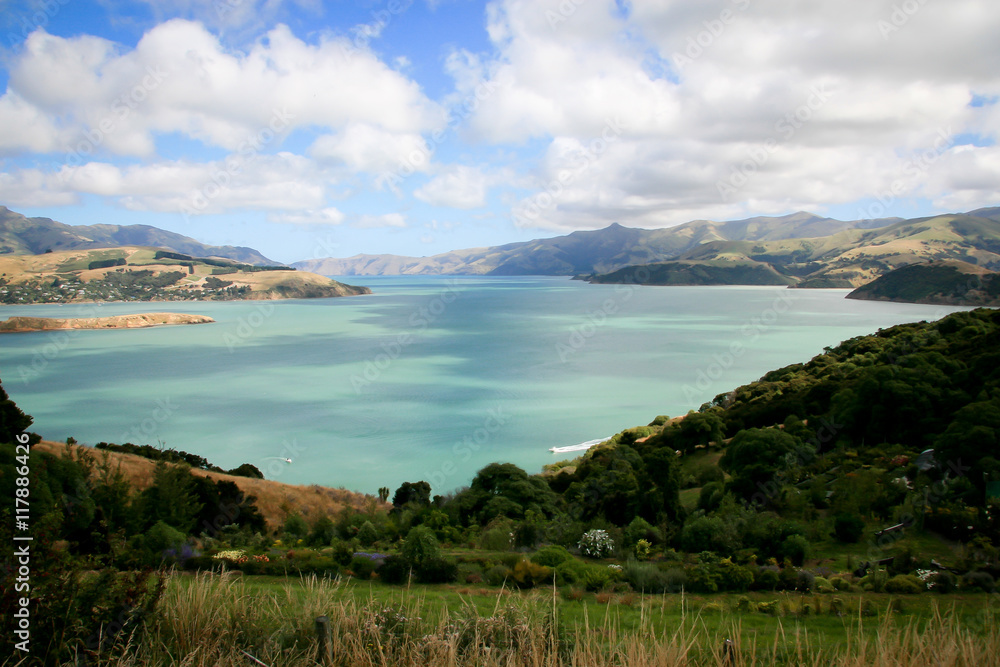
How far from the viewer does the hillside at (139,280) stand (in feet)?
436

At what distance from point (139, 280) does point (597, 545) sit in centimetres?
17101

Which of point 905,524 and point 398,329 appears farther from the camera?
point 398,329

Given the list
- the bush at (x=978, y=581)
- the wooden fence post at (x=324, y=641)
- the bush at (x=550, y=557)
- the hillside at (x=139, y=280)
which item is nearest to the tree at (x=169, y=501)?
the bush at (x=550, y=557)

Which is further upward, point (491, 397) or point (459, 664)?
point (459, 664)

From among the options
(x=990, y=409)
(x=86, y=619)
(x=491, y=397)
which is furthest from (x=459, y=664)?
(x=491, y=397)

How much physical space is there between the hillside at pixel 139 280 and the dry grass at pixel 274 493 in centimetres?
13911

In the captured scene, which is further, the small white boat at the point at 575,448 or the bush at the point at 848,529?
the small white boat at the point at 575,448

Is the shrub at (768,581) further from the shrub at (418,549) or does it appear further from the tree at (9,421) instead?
the tree at (9,421)

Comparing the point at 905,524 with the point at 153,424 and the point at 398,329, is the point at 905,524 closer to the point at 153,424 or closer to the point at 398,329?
the point at 153,424

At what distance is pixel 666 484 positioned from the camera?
1497cm

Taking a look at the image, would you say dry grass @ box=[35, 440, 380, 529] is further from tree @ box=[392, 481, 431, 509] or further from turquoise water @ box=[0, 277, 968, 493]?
turquoise water @ box=[0, 277, 968, 493]

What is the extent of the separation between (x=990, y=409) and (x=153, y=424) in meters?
40.6

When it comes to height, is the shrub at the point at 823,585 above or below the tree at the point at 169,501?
above

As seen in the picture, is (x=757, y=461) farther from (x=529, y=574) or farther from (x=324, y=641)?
(x=324, y=641)
